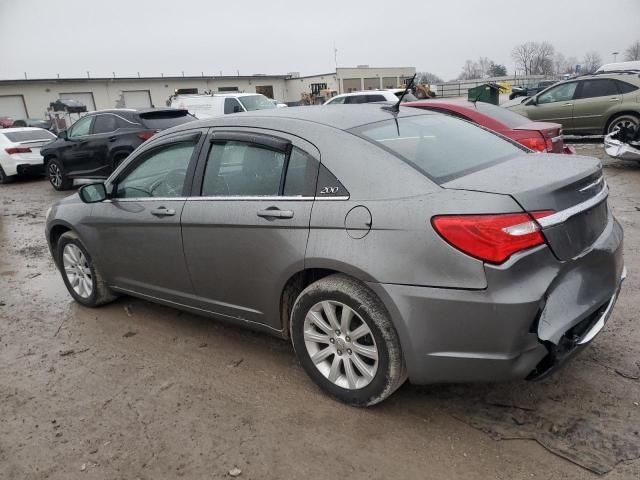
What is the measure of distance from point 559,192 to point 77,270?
405cm

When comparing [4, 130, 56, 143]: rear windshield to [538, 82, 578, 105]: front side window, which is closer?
[538, 82, 578, 105]: front side window

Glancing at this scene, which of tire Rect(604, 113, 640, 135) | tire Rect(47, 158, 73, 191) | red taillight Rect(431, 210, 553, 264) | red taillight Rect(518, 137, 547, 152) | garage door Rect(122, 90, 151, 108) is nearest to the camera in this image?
red taillight Rect(431, 210, 553, 264)

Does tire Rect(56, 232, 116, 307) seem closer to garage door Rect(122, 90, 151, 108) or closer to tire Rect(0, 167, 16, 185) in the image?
tire Rect(0, 167, 16, 185)

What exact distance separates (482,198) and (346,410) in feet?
4.57

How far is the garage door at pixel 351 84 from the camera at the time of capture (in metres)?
54.7

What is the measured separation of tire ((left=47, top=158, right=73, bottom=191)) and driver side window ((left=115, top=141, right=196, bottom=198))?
876cm

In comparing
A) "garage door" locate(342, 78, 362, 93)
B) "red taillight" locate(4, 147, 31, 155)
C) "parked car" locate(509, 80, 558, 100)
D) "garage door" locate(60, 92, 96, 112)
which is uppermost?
"garage door" locate(60, 92, 96, 112)

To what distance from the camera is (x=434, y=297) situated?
239 centimetres

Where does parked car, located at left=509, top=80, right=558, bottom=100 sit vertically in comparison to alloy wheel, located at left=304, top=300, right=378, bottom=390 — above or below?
above

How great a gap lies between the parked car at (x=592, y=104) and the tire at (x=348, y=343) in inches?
412

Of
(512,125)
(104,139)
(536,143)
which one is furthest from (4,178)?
(536,143)

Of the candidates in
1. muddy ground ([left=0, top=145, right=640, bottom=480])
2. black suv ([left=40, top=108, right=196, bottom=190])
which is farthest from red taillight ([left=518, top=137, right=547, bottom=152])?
black suv ([left=40, top=108, right=196, bottom=190])

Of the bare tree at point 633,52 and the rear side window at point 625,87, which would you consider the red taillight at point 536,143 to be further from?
the bare tree at point 633,52

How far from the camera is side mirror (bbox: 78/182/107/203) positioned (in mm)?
4039
